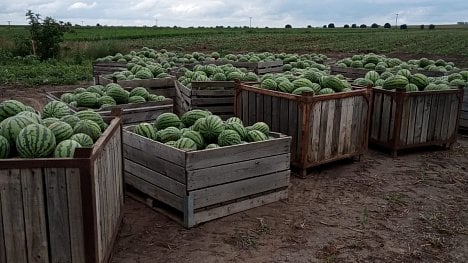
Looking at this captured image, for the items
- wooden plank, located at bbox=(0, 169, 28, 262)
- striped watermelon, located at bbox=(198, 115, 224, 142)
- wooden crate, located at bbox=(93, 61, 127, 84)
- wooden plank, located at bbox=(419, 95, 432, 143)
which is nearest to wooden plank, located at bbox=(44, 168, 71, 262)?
wooden plank, located at bbox=(0, 169, 28, 262)

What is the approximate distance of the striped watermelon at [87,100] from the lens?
702 cm

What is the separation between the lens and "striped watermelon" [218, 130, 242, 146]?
5555mm

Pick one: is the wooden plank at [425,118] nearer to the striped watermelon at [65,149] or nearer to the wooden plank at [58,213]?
the striped watermelon at [65,149]

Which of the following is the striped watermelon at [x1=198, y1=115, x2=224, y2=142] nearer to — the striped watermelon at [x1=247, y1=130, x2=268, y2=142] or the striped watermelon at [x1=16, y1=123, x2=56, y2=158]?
the striped watermelon at [x1=247, y1=130, x2=268, y2=142]

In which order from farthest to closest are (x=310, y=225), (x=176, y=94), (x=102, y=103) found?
(x=176, y=94)
(x=102, y=103)
(x=310, y=225)

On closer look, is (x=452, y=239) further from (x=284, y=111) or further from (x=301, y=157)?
(x=284, y=111)

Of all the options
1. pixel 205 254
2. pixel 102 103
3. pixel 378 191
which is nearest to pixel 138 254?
pixel 205 254

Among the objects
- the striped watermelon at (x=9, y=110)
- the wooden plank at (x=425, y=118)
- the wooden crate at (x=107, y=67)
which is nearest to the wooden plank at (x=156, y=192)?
the striped watermelon at (x=9, y=110)

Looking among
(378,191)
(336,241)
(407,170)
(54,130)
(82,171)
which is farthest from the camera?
(407,170)

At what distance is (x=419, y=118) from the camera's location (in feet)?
27.2

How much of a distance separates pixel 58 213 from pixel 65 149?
1.84 ft

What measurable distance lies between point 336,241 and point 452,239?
1.37 metres

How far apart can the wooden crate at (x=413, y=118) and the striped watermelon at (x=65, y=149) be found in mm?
6020

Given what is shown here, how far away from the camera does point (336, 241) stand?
16.4ft
